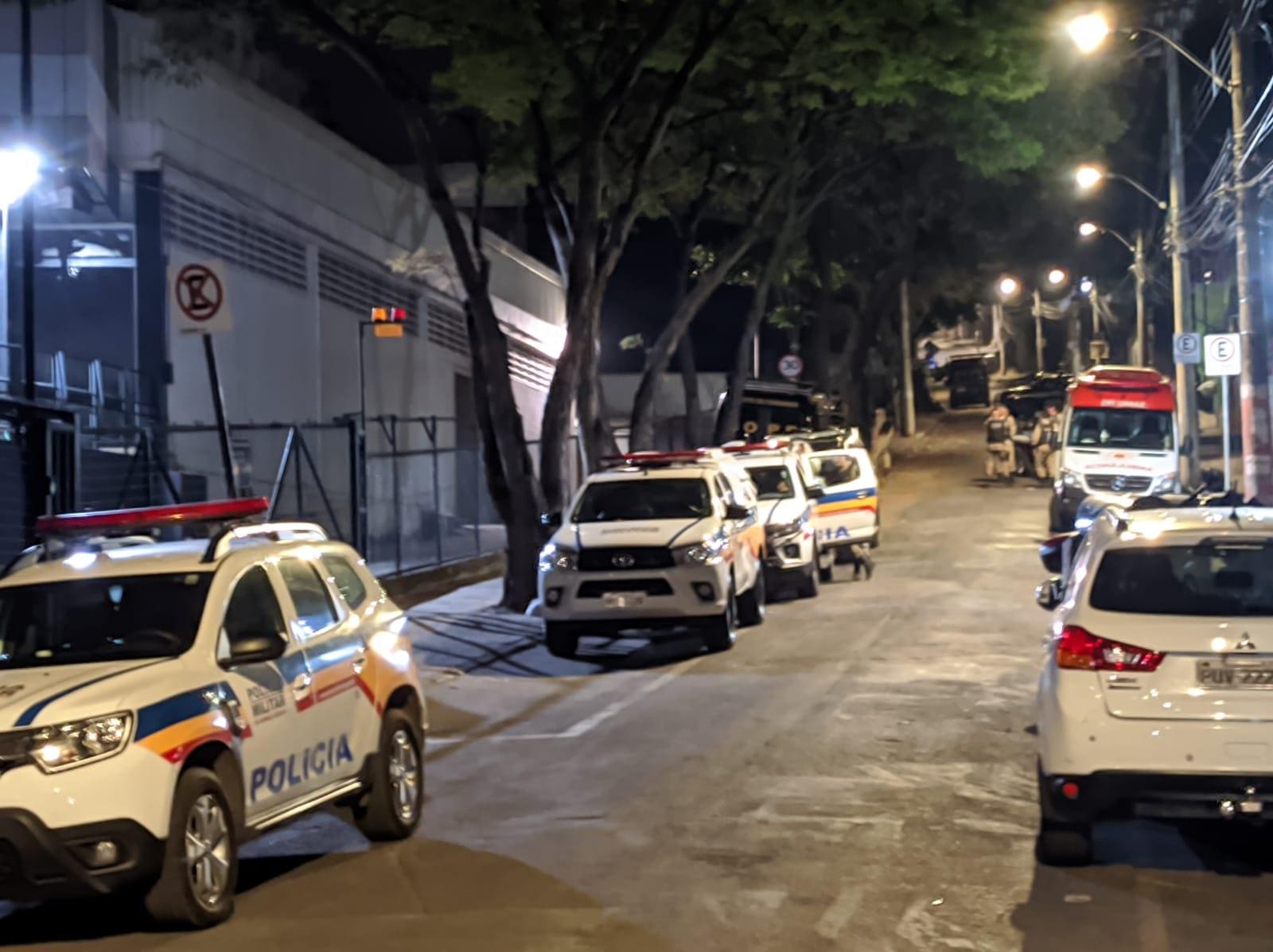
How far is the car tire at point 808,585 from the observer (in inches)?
922

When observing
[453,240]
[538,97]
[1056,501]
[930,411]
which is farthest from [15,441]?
[930,411]

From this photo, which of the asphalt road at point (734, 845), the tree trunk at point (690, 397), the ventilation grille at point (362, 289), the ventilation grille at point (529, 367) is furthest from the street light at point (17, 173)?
the ventilation grille at point (529, 367)

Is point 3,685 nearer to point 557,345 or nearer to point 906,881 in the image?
point 906,881

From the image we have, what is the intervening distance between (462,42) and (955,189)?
24695 millimetres

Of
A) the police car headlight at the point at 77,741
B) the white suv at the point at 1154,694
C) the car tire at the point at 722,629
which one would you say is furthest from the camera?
the car tire at the point at 722,629

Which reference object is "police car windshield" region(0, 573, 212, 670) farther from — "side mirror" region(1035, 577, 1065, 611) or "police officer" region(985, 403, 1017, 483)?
"police officer" region(985, 403, 1017, 483)

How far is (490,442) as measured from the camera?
21422mm

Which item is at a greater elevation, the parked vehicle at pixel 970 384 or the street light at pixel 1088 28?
A: the street light at pixel 1088 28

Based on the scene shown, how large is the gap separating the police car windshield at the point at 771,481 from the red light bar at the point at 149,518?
1510 cm

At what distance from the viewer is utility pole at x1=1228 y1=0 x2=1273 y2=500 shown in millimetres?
23891

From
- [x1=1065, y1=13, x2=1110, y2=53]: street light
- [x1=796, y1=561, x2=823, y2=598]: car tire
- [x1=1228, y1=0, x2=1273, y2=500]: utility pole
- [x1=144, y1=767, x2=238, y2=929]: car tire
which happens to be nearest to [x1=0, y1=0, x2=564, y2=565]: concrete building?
[x1=796, y1=561, x2=823, y2=598]: car tire

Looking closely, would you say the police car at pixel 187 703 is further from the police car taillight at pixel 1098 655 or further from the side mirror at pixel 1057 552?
the side mirror at pixel 1057 552

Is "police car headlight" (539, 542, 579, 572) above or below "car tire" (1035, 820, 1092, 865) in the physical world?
above

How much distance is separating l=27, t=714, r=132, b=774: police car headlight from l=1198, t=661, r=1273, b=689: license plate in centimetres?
470
